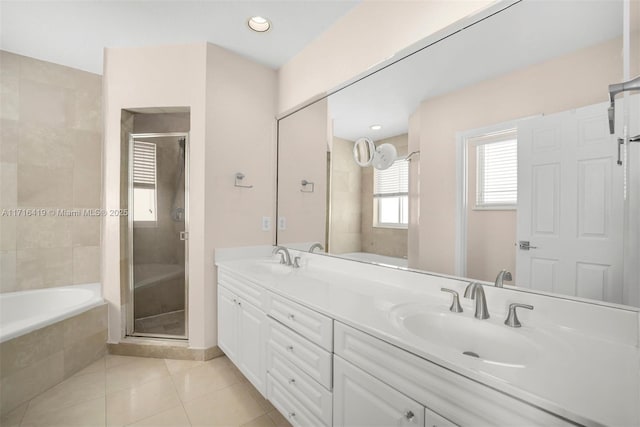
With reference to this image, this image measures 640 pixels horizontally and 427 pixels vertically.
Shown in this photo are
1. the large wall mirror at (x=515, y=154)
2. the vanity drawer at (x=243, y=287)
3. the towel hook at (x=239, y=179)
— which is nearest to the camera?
the large wall mirror at (x=515, y=154)

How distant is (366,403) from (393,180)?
3.50 feet

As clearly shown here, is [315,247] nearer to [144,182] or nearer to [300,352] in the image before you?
[300,352]

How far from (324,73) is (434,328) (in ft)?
5.75

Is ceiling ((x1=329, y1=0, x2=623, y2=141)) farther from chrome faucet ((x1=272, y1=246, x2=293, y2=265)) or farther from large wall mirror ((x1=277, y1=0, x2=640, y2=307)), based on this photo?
chrome faucet ((x1=272, y1=246, x2=293, y2=265))

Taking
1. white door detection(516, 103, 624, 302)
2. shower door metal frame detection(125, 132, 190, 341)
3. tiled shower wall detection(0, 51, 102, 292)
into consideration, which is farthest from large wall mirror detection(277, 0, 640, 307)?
tiled shower wall detection(0, 51, 102, 292)

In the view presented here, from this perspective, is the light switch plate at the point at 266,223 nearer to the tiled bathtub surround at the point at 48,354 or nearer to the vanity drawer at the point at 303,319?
the vanity drawer at the point at 303,319

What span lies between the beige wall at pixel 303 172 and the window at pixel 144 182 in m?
1.09

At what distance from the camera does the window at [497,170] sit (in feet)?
3.61

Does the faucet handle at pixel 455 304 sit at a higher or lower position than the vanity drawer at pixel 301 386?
higher

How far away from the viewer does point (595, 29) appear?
3.04 ft

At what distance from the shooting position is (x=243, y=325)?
5.90 ft

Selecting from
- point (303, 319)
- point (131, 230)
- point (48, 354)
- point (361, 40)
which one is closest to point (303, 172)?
point (361, 40)

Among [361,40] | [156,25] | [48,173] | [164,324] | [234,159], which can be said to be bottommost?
[164,324]

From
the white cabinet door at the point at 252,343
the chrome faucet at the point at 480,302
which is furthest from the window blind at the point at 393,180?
the white cabinet door at the point at 252,343
